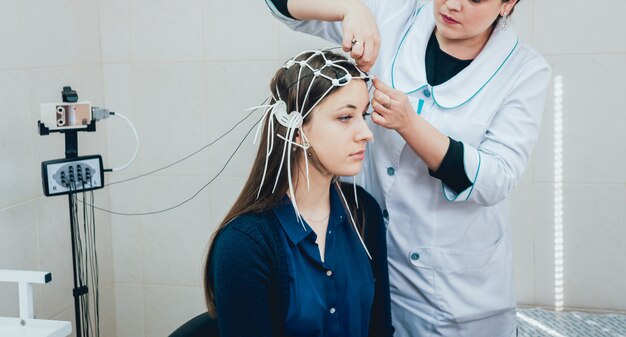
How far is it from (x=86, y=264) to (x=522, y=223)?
155cm

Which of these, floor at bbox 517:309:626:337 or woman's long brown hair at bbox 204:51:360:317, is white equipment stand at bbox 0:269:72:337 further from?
floor at bbox 517:309:626:337

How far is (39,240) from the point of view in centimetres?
261

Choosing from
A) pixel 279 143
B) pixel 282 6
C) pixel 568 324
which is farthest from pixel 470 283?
pixel 568 324

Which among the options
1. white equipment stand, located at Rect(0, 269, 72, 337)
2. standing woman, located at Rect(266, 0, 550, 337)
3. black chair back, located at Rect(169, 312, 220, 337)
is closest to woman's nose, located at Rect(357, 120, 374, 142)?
standing woman, located at Rect(266, 0, 550, 337)

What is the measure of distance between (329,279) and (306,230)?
0.12 m

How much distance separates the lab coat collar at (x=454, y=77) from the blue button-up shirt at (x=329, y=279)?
1.03 ft

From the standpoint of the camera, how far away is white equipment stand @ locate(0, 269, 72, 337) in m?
1.82

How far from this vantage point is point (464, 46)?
1784 millimetres

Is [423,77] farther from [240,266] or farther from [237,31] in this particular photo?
[237,31]

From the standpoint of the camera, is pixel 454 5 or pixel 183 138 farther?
pixel 183 138

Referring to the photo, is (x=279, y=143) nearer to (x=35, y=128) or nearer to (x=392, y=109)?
(x=392, y=109)

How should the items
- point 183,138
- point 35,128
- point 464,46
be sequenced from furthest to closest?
point 183,138, point 35,128, point 464,46

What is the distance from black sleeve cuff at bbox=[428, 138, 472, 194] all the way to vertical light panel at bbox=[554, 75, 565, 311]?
3.67 feet

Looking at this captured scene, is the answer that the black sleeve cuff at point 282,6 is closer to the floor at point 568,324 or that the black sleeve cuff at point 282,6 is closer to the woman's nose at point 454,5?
the woman's nose at point 454,5
